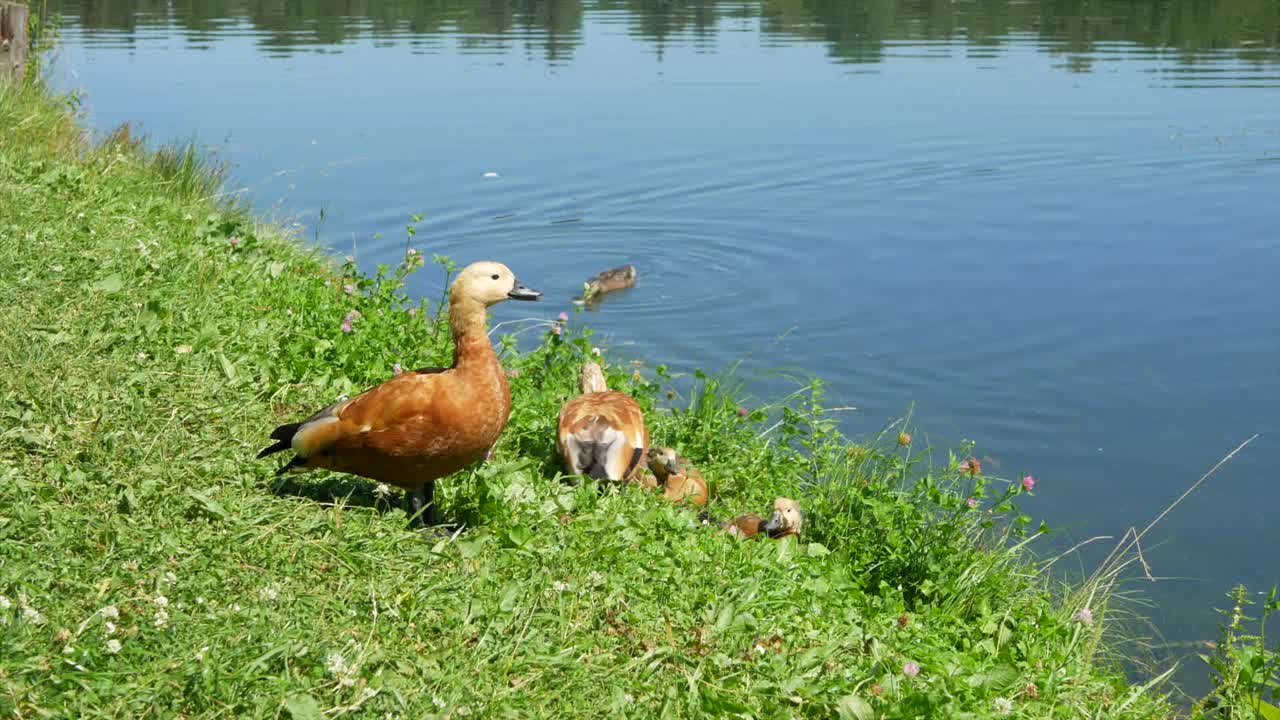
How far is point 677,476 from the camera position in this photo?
22.5 ft

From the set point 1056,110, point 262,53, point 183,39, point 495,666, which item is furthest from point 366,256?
Answer: point 183,39

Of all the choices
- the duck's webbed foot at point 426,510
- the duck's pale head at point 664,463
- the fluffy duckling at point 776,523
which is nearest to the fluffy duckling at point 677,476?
the duck's pale head at point 664,463

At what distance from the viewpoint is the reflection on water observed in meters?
26.3

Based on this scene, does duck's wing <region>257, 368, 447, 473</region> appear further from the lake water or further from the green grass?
the lake water

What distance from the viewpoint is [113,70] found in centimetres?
2314

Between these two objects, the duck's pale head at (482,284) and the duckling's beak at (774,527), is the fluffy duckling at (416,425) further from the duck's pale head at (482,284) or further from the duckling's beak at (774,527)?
the duckling's beak at (774,527)

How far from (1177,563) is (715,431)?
8.79 ft

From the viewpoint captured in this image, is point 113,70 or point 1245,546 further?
point 113,70

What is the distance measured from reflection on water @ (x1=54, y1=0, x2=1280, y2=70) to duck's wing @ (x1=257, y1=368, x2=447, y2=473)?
20.6 meters

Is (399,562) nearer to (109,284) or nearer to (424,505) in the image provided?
(424,505)

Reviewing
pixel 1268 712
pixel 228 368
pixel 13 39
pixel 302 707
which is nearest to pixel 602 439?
pixel 228 368

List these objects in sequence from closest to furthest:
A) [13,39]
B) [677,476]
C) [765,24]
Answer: [677,476], [13,39], [765,24]

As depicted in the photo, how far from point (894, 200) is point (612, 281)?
4522 mm

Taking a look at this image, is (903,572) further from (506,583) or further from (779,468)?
(506,583)
